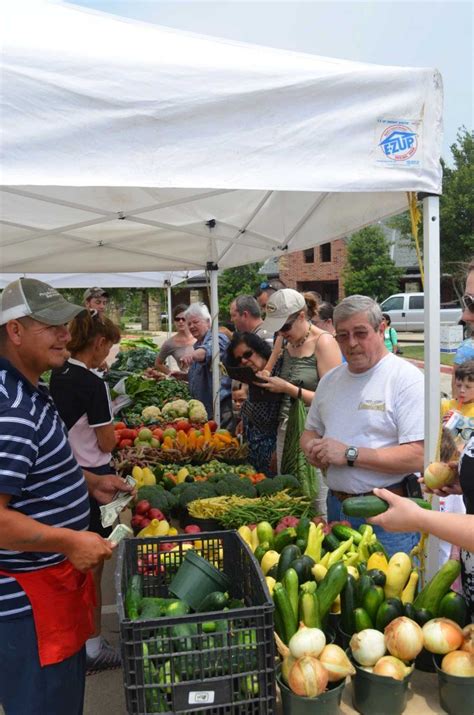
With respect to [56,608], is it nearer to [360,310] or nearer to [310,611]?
[310,611]

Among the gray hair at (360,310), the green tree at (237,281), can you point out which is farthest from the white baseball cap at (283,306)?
the green tree at (237,281)

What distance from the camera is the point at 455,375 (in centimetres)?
445

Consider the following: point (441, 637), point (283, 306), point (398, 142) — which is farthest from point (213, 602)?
point (283, 306)

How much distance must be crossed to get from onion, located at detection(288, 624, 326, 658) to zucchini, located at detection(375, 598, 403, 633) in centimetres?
20

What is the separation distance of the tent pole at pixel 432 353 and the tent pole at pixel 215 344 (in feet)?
12.0

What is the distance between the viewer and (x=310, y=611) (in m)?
1.77

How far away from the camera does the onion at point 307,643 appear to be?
1.67m

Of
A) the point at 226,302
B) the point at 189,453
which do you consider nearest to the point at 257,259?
the point at 189,453

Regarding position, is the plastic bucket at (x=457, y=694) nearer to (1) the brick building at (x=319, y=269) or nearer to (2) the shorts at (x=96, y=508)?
(2) the shorts at (x=96, y=508)

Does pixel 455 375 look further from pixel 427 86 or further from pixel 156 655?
pixel 156 655

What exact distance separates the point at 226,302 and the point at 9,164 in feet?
102

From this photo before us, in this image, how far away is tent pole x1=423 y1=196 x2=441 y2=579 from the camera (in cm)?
244

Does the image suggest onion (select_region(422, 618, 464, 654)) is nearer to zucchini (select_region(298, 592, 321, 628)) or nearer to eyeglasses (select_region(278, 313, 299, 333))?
zucchini (select_region(298, 592, 321, 628))

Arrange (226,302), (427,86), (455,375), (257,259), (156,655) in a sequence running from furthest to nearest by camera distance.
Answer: (226,302) < (257,259) < (455,375) < (427,86) < (156,655)
